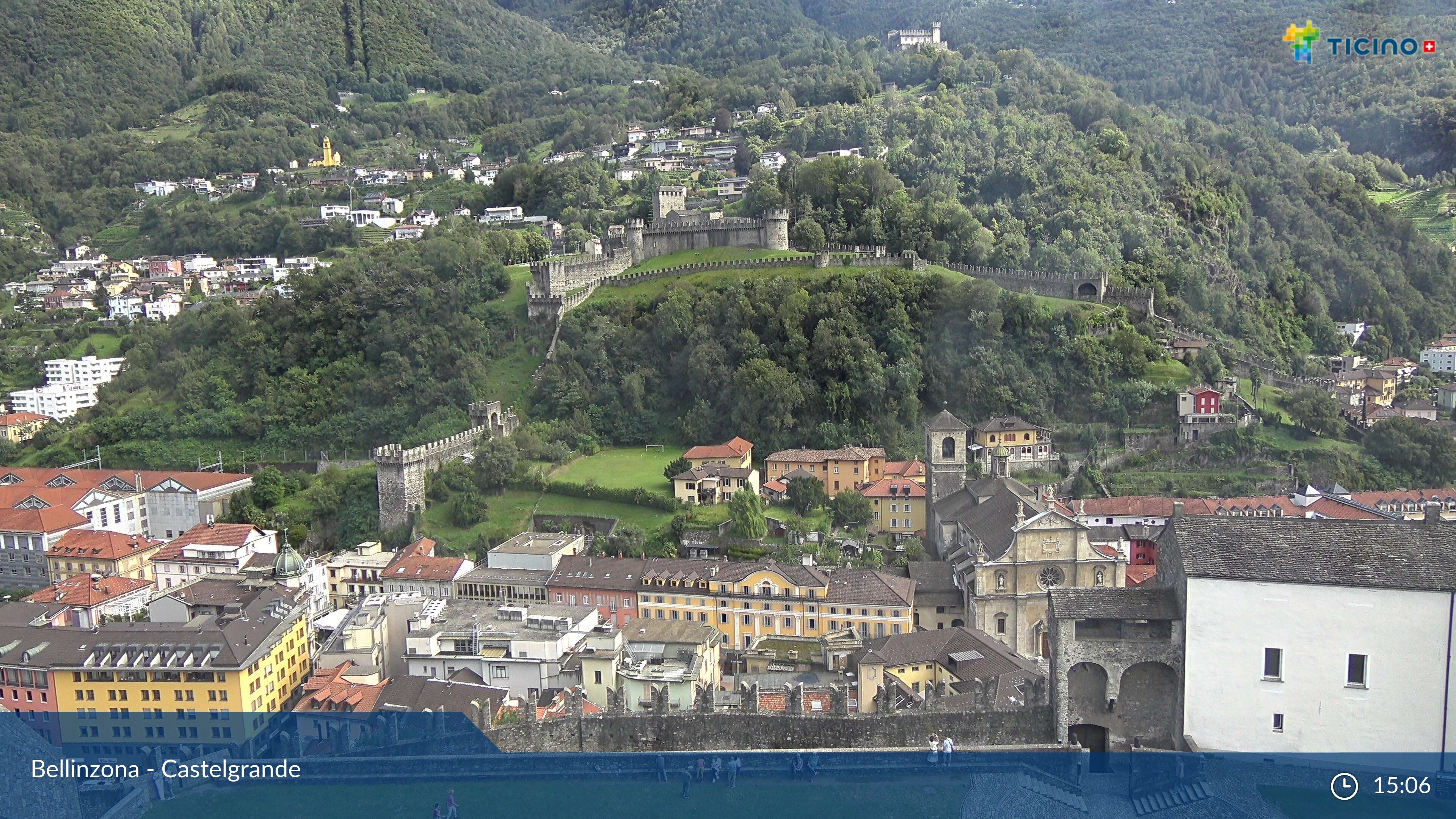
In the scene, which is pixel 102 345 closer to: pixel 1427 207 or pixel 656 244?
pixel 656 244

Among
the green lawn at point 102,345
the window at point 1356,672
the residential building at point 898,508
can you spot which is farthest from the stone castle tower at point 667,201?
the window at point 1356,672

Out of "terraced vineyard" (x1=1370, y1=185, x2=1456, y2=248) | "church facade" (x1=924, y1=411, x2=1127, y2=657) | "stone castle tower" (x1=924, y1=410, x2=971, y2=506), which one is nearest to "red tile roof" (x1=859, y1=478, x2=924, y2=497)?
"stone castle tower" (x1=924, y1=410, x2=971, y2=506)

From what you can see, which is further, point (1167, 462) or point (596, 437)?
point (596, 437)

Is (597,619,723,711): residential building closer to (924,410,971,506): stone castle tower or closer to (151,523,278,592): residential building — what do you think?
(924,410,971,506): stone castle tower

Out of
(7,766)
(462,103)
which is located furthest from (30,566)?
(462,103)

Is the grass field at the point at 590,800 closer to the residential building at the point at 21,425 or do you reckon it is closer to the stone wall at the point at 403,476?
the stone wall at the point at 403,476

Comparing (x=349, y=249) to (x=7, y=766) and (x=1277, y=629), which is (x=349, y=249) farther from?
(x=1277, y=629)
